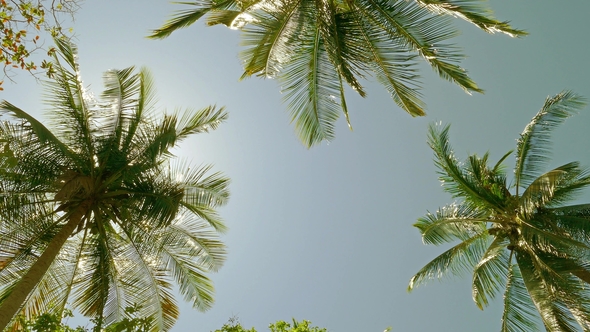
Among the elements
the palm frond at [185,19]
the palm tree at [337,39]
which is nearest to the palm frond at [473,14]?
the palm tree at [337,39]

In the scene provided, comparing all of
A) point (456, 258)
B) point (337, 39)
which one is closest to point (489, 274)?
point (456, 258)

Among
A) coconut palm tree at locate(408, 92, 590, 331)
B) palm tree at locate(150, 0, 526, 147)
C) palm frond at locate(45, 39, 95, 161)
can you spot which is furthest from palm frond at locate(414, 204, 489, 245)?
palm frond at locate(45, 39, 95, 161)

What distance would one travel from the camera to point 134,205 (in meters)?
10.1

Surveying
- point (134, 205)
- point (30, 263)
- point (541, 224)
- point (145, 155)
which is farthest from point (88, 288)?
point (541, 224)

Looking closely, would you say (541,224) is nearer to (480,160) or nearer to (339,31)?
(480,160)

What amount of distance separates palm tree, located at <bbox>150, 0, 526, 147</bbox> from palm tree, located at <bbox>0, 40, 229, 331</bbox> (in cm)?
231

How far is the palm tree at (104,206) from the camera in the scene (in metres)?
Answer: 9.34

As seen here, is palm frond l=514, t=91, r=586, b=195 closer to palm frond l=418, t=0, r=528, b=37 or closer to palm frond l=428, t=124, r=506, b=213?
palm frond l=428, t=124, r=506, b=213

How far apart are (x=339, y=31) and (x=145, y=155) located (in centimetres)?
461

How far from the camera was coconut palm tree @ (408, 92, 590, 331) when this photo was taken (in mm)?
10703

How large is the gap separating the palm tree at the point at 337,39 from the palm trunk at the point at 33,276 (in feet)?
13.7

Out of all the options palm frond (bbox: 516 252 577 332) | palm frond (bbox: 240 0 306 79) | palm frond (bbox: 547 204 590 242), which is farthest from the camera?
palm frond (bbox: 547 204 590 242)

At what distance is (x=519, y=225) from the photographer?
11.9 m

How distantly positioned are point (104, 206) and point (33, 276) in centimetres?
229
